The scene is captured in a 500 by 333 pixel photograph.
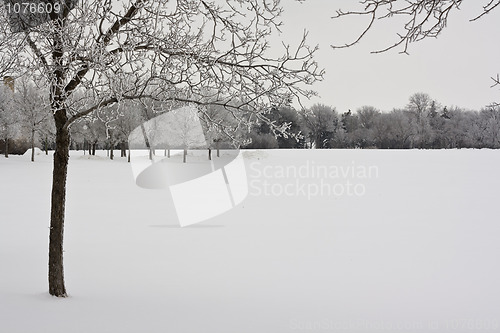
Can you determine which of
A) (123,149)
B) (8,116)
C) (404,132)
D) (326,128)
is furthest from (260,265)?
(404,132)

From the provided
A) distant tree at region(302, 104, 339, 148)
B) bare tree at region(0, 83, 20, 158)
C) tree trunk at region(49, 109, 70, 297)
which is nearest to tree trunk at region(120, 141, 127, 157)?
bare tree at region(0, 83, 20, 158)

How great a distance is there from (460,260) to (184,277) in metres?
6.55

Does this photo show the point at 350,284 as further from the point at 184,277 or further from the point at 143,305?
the point at 143,305

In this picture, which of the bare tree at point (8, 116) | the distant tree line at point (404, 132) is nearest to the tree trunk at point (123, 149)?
the bare tree at point (8, 116)

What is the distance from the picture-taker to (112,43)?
18.4ft

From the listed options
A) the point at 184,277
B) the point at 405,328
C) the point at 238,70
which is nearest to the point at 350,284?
the point at 405,328

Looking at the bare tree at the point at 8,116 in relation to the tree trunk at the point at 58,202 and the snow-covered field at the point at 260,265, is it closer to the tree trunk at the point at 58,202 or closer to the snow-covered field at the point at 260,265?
the snow-covered field at the point at 260,265

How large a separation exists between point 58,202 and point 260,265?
4.71 metres

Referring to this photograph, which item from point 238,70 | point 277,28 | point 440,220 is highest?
point 277,28

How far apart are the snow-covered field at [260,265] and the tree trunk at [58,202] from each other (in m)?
0.30

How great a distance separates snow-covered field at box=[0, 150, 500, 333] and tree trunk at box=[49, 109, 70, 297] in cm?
30

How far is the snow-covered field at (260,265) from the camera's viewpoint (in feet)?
20.8

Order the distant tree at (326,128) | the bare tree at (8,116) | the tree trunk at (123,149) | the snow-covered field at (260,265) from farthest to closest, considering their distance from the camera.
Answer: the distant tree at (326,128)
the tree trunk at (123,149)
the bare tree at (8,116)
the snow-covered field at (260,265)

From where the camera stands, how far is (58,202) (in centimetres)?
654
